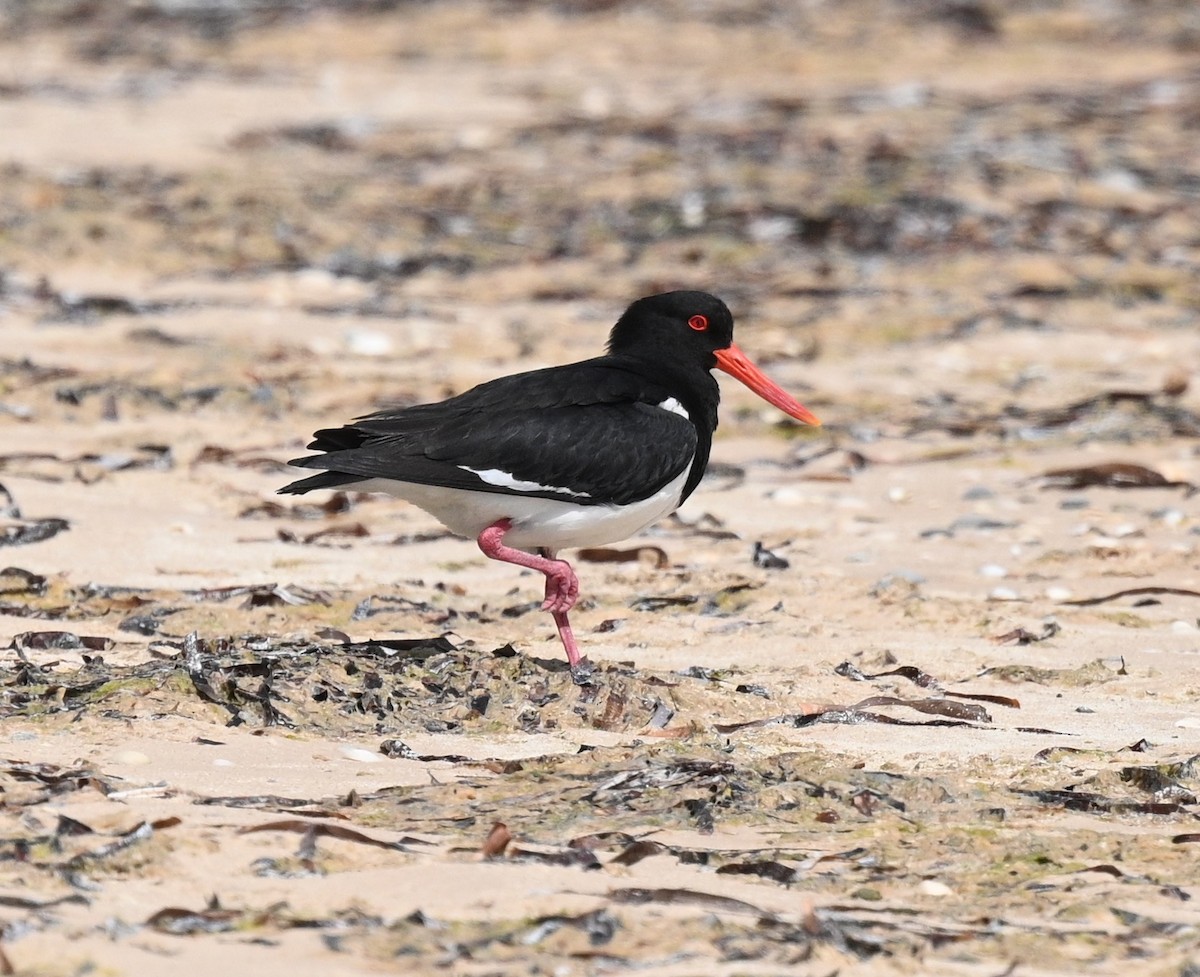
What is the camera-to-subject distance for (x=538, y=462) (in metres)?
5.67

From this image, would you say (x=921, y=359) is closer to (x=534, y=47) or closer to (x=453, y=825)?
(x=453, y=825)

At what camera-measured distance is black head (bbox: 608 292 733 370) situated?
654 centimetres

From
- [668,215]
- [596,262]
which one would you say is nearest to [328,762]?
[596,262]

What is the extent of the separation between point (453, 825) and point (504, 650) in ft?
4.25

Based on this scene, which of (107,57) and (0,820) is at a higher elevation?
(107,57)

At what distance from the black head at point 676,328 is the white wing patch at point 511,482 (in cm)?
95

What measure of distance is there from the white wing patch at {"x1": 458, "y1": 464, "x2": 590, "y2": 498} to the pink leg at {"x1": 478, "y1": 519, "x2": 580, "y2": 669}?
132mm

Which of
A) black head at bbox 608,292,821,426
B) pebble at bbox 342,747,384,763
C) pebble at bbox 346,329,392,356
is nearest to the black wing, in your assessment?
black head at bbox 608,292,821,426

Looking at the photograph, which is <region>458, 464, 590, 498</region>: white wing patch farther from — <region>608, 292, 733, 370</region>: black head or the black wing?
<region>608, 292, 733, 370</region>: black head

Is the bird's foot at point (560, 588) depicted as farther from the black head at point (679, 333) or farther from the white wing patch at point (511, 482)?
the black head at point (679, 333)

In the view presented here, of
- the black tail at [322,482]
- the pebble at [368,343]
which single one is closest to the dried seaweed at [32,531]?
the black tail at [322,482]

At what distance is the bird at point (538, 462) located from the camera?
219 inches

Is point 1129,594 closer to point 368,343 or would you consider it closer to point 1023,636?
point 1023,636

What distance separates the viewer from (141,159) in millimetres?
13430
